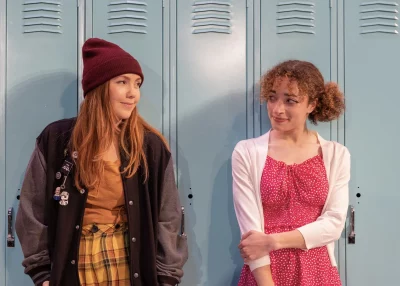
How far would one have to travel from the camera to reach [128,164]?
2.06 metres

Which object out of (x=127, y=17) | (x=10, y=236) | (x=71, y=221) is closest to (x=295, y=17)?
(x=127, y=17)

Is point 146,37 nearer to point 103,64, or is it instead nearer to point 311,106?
point 103,64

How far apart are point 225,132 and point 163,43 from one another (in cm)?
57

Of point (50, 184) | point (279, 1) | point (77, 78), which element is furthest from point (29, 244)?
point (279, 1)

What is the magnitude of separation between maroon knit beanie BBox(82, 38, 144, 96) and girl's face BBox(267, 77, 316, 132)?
655 millimetres

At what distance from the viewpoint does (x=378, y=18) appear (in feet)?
8.34

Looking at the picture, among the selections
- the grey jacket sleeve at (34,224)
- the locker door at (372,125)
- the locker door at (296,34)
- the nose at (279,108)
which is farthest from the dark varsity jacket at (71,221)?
the locker door at (372,125)

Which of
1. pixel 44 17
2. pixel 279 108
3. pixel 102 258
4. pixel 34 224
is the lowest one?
pixel 102 258

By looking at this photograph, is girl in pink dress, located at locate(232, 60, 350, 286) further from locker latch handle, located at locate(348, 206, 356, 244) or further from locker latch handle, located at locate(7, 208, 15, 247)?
locker latch handle, located at locate(7, 208, 15, 247)

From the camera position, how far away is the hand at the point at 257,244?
209 cm

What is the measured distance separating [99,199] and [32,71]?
87 centimetres

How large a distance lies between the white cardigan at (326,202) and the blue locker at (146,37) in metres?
0.53

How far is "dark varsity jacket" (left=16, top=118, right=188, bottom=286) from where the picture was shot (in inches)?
78.2

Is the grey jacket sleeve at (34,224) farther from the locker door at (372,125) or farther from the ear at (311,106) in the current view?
the locker door at (372,125)
